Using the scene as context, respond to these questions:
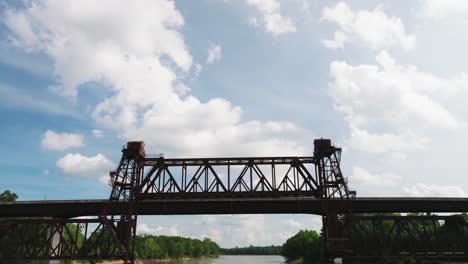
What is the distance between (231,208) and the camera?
37188 mm

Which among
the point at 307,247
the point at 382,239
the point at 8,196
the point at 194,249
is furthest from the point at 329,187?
the point at 194,249

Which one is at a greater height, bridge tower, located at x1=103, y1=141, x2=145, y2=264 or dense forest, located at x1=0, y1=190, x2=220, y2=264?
bridge tower, located at x1=103, y1=141, x2=145, y2=264

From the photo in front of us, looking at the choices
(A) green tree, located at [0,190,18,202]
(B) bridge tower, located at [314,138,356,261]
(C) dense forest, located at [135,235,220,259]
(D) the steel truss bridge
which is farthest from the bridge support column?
(C) dense forest, located at [135,235,220,259]

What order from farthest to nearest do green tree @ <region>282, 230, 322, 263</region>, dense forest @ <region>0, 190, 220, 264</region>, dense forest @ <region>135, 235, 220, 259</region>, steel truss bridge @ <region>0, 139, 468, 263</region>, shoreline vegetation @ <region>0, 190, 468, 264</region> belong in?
dense forest @ <region>135, 235, 220, 259</region> → dense forest @ <region>0, 190, 220, 264</region> → green tree @ <region>282, 230, 322, 263</region> → shoreline vegetation @ <region>0, 190, 468, 264</region> → steel truss bridge @ <region>0, 139, 468, 263</region>

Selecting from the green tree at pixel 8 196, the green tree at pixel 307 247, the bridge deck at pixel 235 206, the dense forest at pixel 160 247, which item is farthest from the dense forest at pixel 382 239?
the green tree at pixel 8 196

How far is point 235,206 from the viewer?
1486 inches

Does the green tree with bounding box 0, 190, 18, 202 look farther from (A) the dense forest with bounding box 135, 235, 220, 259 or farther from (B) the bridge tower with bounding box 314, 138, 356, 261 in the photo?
(B) the bridge tower with bounding box 314, 138, 356, 261

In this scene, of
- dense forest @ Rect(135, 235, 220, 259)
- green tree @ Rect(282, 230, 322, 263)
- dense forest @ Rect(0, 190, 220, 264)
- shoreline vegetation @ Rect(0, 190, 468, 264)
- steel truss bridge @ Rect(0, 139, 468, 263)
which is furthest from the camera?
dense forest @ Rect(135, 235, 220, 259)

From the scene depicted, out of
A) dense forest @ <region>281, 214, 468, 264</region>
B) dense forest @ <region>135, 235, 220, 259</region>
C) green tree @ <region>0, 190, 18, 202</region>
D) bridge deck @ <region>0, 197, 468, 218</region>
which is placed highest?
green tree @ <region>0, 190, 18, 202</region>

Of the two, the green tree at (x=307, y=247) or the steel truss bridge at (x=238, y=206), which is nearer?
the steel truss bridge at (x=238, y=206)

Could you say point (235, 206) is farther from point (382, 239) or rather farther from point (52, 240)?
point (52, 240)

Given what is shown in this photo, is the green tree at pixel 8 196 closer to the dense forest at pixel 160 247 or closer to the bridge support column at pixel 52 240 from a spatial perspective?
the dense forest at pixel 160 247

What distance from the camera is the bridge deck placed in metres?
37.4

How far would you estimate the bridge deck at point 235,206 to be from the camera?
123 feet
